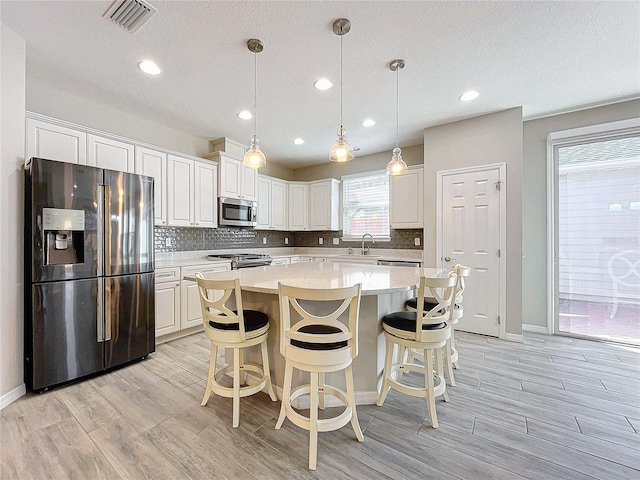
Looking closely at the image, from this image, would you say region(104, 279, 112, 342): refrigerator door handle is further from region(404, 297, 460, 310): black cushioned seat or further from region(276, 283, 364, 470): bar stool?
region(404, 297, 460, 310): black cushioned seat

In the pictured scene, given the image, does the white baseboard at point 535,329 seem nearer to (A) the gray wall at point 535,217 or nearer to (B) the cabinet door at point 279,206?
(A) the gray wall at point 535,217

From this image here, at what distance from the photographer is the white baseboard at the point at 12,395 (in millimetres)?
2004

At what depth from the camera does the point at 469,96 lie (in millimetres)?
3076

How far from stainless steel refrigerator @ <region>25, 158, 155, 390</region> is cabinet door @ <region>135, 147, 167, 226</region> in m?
0.67

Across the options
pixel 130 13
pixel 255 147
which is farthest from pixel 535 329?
pixel 130 13

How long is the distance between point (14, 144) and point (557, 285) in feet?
18.7

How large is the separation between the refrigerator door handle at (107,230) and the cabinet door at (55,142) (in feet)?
2.07

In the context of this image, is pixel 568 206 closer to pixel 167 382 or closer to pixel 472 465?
pixel 472 465

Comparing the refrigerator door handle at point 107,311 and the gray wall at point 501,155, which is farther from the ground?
the gray wall at point 501,155

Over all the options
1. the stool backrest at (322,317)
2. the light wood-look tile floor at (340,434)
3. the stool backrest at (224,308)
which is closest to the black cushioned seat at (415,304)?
the light wood-look tile floor at (340,434)

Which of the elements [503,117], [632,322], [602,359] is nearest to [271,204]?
[503,117]

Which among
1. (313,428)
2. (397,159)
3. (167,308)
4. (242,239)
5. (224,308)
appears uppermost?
(397,159)

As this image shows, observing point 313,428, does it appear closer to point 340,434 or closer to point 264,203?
point 340,434

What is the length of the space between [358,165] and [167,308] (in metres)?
3.98
